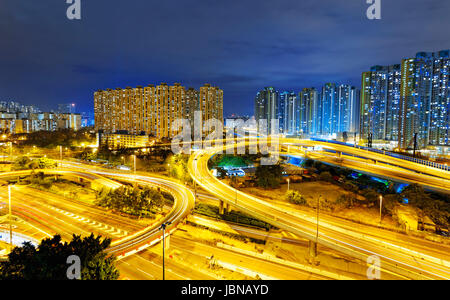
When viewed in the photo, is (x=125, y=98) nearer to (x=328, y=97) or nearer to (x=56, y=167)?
(x=56, y=167)

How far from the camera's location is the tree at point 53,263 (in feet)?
14.6

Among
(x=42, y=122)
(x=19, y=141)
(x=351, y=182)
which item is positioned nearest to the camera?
(x=351, y=182)

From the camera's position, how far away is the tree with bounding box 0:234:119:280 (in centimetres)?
444

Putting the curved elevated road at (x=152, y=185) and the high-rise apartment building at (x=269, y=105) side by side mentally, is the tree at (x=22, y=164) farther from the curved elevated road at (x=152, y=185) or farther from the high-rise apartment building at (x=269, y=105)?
the high-rise apartment building at (x=269, y=105)

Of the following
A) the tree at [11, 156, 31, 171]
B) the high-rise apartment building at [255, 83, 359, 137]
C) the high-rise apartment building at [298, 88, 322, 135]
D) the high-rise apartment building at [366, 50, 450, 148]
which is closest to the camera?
the tree at [11, 156, 31, 171]

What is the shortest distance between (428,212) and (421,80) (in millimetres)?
27227

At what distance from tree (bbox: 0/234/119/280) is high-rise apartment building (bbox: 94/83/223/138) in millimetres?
31878

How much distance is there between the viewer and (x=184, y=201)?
11047 millimetres

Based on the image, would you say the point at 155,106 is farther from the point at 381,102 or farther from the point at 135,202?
the point at 381,102

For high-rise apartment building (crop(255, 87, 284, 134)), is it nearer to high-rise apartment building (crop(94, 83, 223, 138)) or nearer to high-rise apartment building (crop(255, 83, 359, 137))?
high-rise apartment building (crop(255, 83, 359, 137))

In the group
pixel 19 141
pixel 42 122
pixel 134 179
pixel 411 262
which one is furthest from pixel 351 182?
pixel 42 122

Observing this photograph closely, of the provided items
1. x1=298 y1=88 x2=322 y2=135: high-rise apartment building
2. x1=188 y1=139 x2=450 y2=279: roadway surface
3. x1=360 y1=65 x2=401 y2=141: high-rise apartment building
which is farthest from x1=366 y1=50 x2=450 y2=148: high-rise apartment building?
x1=188 y1=139 x2=450 y2=279: roadway surface

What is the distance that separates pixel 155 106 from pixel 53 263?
35636 millimetres

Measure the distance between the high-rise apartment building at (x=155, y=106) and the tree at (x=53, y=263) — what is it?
31878 millimetres
